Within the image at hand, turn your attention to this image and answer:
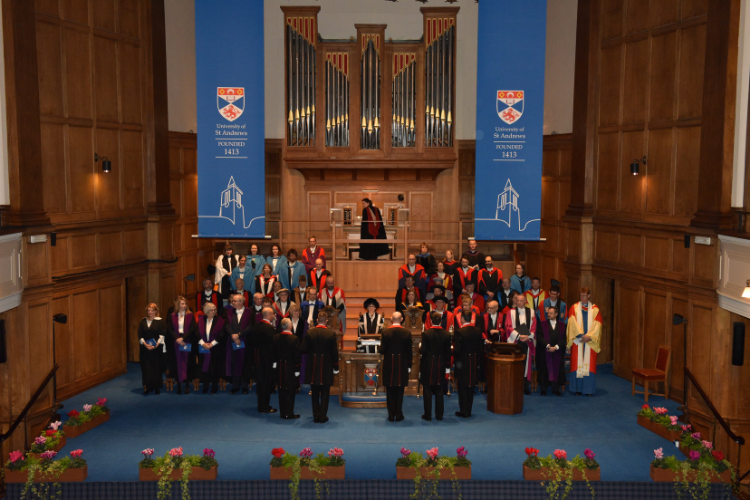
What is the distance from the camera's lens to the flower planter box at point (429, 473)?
8094mm

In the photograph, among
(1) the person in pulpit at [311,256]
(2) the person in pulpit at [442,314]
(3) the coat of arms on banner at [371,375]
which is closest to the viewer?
(2) the person in pulpit at [442,314]

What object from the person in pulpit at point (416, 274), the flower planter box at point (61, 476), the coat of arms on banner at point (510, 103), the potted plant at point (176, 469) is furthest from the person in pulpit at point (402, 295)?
the flower planter box at point (61, 476)

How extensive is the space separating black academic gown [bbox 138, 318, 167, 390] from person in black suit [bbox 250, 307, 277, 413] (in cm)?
178

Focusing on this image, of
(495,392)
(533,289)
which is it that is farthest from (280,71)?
(495,392)

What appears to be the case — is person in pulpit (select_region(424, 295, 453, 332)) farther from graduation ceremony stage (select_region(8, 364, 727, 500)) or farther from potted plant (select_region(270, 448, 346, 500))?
potted plant (select_region(270, 448, 346, 500))

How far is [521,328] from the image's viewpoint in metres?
11.1

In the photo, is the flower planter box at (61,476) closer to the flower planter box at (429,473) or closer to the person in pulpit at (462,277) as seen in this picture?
the flower planter box at (429,473)

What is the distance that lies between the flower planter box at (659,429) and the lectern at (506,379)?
5.50 ft

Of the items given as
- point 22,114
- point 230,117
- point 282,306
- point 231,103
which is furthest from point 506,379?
point 22,114

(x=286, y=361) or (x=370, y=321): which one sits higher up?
(x=370, y=321)

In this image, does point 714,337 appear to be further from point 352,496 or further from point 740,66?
point 352,496

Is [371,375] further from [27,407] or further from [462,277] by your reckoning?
[27,407]

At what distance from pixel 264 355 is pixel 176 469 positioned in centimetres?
245

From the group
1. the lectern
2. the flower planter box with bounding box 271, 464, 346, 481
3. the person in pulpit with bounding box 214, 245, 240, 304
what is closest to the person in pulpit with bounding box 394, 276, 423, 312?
the lectern
